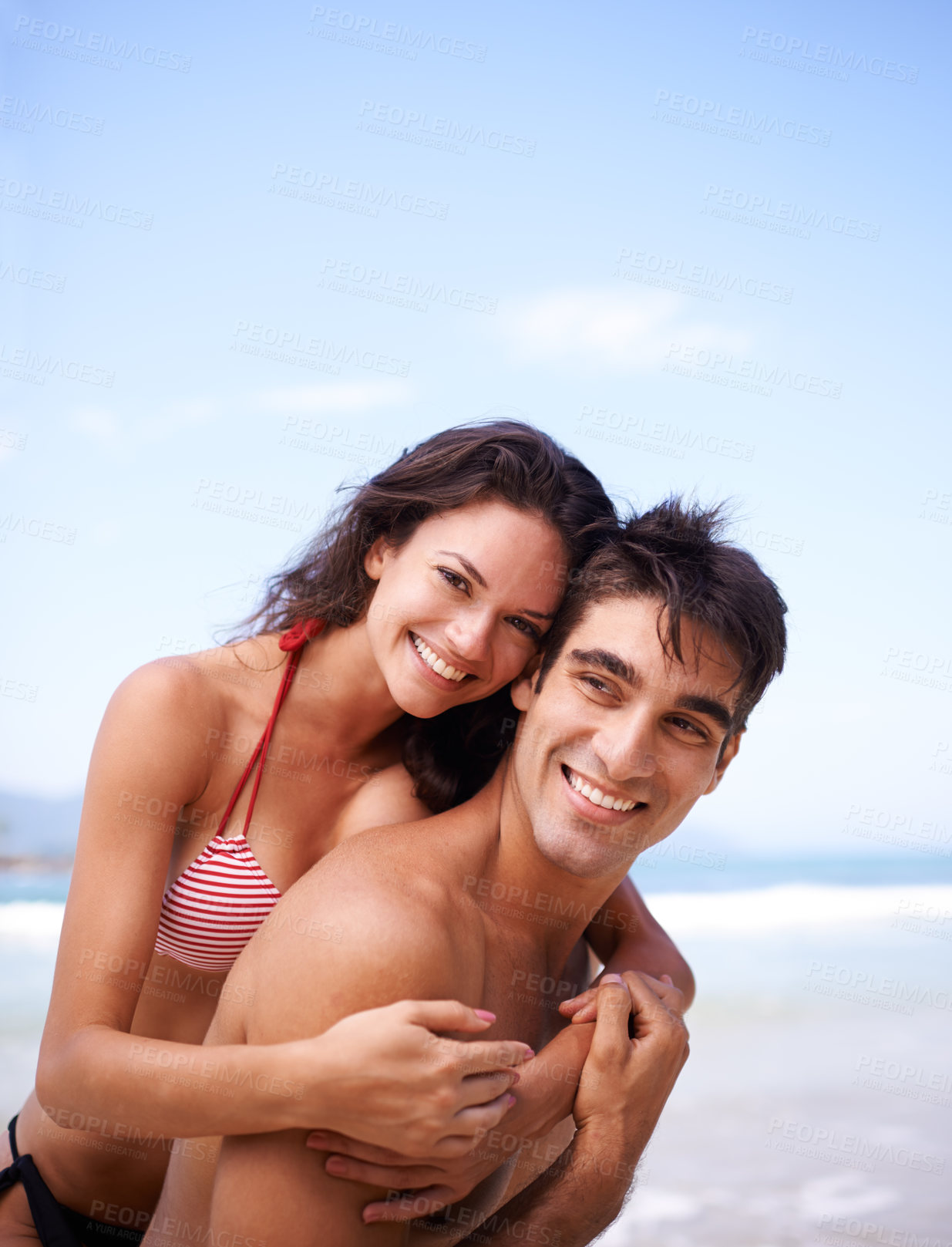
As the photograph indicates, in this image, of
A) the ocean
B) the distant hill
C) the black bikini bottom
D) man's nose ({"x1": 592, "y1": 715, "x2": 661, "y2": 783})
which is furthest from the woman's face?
the distant hill

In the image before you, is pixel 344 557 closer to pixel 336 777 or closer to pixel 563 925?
pixel 336 777

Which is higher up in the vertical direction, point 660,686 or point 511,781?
point 660,686

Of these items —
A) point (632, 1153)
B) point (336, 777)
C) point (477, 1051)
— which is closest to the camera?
point (477, 1051)

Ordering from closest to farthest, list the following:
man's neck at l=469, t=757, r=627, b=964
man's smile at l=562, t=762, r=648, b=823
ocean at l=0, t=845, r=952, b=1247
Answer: man's smile at l=562, t=762, r=648, b=823 < man's neck at l=469, t=757, r=627, b=964 < ocean at l=0, t=845, r=952, b=1247

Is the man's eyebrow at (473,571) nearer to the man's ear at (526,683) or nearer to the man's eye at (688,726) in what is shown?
the man's ear at (526,683)

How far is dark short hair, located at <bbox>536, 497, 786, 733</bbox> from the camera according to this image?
2.60 m

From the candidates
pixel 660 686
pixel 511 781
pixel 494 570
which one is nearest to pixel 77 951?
pixel 511 781

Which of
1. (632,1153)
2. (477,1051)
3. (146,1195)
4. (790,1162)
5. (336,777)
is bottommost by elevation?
(790,1162)

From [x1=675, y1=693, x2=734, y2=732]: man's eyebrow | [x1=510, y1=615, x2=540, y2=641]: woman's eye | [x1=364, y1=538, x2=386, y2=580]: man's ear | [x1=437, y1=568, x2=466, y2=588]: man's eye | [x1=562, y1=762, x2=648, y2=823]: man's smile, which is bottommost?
[x1=562, y1=762, x2=648, y2=823]: man's smile

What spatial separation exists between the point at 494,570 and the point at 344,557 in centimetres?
63

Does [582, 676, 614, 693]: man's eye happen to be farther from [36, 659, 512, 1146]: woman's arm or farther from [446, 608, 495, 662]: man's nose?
[36, 659, 512, 1146]: woman's arm

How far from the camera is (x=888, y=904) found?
1872 centimetres

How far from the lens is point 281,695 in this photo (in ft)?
9.86

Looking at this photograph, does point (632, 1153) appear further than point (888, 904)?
No
